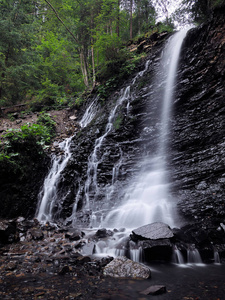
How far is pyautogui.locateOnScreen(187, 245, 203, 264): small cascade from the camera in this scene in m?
3.90

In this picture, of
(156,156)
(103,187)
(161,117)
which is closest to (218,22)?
(161,117)

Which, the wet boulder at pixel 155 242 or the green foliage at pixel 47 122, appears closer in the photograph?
the wet boulder at pixel 155 242

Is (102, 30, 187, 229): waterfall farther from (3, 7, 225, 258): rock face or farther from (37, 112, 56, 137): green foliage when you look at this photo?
(37, 112, 56, 137): green foliage

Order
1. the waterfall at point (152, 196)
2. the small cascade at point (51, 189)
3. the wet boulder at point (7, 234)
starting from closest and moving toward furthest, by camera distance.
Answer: the wet boulder at point (7, 234) < the waterfall at point (152, 196) < the small cascade at point (51, 189)

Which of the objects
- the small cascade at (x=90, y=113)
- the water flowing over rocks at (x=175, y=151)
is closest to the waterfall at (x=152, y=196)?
the water flowing over rocks at (x=175, y=151)

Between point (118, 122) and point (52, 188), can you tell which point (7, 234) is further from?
point (118, 122)

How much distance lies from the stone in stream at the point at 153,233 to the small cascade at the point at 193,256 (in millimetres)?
489

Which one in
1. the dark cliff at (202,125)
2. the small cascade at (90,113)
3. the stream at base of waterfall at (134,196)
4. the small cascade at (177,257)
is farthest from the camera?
the small cascade at (90,113)

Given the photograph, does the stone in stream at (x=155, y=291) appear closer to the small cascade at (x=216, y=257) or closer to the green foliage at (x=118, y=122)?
the small cascade at (x=216, y=257)

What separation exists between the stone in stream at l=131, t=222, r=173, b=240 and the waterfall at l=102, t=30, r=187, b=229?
39.3 inches

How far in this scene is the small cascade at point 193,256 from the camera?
3.90m

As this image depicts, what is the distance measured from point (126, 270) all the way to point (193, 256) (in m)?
1.71

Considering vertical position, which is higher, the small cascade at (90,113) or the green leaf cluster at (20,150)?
the small cascade at (90,113)

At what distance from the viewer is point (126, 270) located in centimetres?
320
